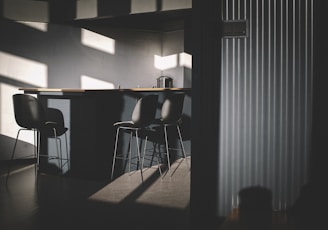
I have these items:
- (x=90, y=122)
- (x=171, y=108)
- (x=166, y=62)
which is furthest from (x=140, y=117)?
(x=166, y=62)

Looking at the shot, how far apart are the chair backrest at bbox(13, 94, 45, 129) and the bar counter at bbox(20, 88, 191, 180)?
0.27m

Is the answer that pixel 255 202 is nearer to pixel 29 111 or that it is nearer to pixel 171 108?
pixel 171 108

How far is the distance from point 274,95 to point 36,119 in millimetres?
3039

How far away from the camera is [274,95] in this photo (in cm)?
229

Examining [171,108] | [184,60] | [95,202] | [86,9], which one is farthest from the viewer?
[184,60]

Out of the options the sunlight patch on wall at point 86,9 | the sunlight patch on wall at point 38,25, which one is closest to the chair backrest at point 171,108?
the sunlight patch on wall at point 86,9

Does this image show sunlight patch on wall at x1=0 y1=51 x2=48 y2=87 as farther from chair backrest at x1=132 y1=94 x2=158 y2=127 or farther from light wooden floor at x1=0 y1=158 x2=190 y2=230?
chair backrest at x1=132 y1=94 x2=158 y2=127

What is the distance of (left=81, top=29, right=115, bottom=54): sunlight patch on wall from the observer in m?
6.70

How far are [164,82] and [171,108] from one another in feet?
8.16

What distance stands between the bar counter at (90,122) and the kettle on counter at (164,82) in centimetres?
220

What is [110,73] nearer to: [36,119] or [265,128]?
[36,119]

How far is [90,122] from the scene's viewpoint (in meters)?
4.71

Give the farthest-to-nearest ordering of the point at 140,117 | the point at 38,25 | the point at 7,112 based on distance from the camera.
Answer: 1. the point at 38,25
2. the point at 7,112
3. the point at 140,117

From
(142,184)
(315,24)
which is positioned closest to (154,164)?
(142,184)
